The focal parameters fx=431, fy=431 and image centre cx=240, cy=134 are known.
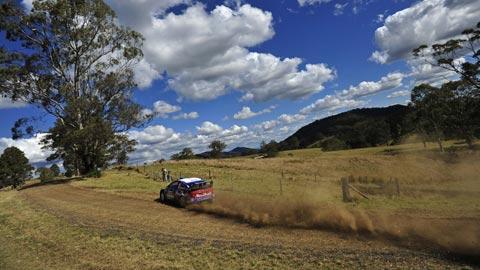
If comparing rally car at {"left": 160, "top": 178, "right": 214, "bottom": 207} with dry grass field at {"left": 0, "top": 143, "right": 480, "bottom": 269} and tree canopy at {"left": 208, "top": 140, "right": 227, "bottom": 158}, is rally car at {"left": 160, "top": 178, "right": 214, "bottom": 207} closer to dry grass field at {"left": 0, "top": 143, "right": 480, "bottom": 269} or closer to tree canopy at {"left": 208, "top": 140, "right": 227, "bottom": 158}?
dry grass field at {"left": 0, "top": 143, "right": 480, "bottom": 269}

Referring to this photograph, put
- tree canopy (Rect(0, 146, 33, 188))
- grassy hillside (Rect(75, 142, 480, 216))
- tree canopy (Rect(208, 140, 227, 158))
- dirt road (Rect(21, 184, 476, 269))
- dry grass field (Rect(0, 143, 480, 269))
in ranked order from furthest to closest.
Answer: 1. tree canopy (Rect(208, 140, 227, 158))
2. tree canopy (Rect(0, 146, 33, 188))
3. grassy hillside (Rect(75, 142, 480, 216))
4. dry grass field (Rect(0, 143, 480, 269))
5. dirt road (Rect(21, 184, 476, 269))

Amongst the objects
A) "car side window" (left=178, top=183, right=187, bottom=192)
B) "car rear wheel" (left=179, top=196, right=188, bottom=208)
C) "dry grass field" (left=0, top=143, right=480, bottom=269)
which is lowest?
"dry grass field" (left=0, top=143, right=480, bottom=269)

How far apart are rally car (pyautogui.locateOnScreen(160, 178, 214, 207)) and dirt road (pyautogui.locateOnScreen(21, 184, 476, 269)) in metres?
0.87

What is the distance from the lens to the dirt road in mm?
A: 12984

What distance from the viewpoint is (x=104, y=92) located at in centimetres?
4934

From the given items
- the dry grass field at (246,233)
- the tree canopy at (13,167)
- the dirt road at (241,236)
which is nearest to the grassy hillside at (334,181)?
the dry grass field at (246,233)

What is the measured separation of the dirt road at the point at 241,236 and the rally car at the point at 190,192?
87cm

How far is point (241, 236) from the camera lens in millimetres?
17484

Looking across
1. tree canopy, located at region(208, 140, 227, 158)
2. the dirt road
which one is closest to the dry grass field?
the dirt road

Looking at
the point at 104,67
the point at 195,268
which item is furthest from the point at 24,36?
the point at 195,268

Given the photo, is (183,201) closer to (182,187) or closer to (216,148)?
(182,187)

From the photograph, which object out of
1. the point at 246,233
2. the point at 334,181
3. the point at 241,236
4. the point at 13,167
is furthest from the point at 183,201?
the point at 13,167

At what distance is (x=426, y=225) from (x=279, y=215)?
677cm

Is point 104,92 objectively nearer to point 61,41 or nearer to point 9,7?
point 61,41
